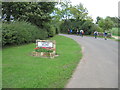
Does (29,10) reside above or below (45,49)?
above

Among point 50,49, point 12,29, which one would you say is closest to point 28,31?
point 12,29

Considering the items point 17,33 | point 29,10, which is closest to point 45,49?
point 17,33

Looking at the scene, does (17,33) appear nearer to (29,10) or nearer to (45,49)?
(29,10)

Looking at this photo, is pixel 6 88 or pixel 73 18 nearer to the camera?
pixel 6 88

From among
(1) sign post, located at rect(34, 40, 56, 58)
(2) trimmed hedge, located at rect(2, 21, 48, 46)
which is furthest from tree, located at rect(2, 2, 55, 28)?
(1) sign post, located at rect(34, 40, 56, 58)

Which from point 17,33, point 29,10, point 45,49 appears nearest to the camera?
point 45,49

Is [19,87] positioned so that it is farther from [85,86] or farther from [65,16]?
[65,16]

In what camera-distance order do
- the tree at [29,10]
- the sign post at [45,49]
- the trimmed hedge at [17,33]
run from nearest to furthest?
the sign post at [45,49], the trimmed hedge at [17,33], the tree at [29,10]

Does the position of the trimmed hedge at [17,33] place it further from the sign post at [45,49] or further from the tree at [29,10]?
the sign post at [45,49]

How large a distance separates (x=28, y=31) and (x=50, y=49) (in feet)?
24.6

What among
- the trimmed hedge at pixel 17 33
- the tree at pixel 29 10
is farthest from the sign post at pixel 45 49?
the tree at pixel 29 10

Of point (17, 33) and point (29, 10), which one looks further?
point (29, 10)

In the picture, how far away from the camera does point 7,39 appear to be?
12711 mm

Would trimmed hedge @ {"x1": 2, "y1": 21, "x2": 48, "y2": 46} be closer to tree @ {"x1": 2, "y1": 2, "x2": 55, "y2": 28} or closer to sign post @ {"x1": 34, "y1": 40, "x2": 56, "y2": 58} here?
tree @ {"x1": 2, "y1": 2, "x2": 55, "y2": 28}
